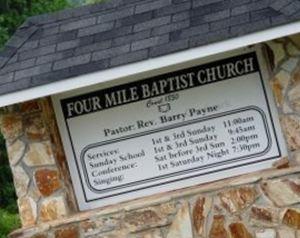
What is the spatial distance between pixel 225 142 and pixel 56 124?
151cm

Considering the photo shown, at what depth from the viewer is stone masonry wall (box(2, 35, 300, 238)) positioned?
6.72 metres

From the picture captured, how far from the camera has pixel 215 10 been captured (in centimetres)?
670

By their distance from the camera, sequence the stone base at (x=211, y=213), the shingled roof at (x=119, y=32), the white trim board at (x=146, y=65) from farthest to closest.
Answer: the stone base at (x=211, y=213), the shingled roof at (x=119, y=32), the white trim board at (x=146, y=65)

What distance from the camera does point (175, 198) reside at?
6840 mm

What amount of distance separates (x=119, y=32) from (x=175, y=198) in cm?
148

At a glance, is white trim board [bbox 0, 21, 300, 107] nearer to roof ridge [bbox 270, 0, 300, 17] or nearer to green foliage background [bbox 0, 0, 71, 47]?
roof ridge [bbox 270, 0, 300, 17]

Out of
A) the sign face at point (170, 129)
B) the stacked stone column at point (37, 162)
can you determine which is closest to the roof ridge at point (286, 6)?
the sign face at point (170, 129)

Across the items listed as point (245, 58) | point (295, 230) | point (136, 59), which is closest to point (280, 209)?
point (295, 230)

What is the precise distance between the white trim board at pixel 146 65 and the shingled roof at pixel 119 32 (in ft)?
0.13

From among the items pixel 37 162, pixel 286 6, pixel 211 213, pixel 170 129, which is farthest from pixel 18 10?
pixel 286 6

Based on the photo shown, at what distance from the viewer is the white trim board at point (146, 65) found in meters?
6.18

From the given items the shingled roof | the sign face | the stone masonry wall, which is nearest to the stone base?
the stone masonry wall

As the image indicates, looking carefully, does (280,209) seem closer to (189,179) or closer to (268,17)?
(189,179)

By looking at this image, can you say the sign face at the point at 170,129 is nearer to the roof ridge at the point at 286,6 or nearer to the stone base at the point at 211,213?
the stone base at the point at 211,213
